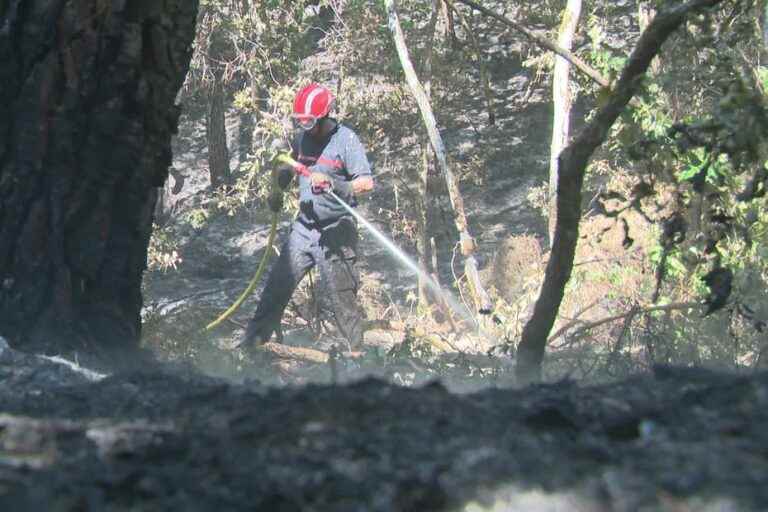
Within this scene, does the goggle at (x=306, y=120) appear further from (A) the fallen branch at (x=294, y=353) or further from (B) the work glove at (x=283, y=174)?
(A) the fallen branch at (x=294, y=353)

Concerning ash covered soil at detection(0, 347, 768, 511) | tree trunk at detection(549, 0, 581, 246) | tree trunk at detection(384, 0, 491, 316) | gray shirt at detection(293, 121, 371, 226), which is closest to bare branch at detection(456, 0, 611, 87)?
ash covered soil at detection(0, 347, 768, 511)

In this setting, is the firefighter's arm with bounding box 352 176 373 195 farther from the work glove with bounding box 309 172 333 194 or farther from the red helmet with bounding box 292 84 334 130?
the red helmet with bounding box 292 84 334 130

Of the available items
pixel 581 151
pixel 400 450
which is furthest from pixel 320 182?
pixel 400 450

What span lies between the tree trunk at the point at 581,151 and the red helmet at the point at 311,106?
455 centimetres

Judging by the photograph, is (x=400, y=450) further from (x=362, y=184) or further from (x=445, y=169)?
(x=445, y=169)

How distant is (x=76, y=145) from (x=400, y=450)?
2808 mm

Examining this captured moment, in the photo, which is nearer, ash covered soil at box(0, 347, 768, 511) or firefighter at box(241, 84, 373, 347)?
ash covered soil at box(0, 347, 768, 511)

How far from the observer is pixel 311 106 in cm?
894

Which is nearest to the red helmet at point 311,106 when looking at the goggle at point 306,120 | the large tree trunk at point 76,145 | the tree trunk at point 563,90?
the goggle at point 306,120

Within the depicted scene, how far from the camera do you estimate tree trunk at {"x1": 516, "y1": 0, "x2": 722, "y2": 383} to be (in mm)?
4090

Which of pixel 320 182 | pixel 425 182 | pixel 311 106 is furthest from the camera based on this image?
pixel 425 182

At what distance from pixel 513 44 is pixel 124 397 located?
1382 centimetres

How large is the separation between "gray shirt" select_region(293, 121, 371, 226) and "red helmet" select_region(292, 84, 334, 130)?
20 cm

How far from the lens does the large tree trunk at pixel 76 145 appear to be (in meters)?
4.59
